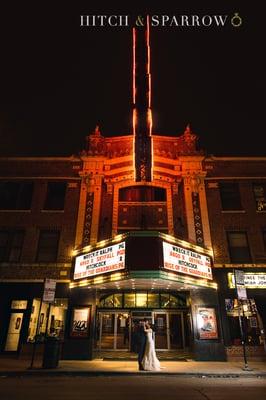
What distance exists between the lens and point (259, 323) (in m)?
16.3

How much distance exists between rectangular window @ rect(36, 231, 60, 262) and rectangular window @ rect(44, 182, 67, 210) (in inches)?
70.8

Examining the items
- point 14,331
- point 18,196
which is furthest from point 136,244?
point 18,196

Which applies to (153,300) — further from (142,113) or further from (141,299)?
(142,113)

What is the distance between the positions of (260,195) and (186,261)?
28.0 ft

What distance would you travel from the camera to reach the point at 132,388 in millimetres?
8648

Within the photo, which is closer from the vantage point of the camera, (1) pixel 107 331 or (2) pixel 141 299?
(1) pixel 107 331

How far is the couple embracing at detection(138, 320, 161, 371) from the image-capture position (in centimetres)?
1162

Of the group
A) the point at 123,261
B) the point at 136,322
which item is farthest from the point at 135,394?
the point at 136,322

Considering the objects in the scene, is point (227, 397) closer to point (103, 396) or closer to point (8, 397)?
point (103, 396)

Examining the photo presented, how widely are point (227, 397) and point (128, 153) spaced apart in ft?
49.6

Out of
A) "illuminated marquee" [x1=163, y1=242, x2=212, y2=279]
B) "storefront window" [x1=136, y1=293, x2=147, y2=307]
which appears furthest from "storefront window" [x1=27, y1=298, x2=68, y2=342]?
"illuminated marquee" [x1=163, y1=242, x2=212, y2=279]

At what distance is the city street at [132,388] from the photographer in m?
7.60

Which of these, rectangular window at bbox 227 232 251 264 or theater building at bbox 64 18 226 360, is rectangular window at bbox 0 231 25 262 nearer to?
theater building at bbox 64 18 226 360

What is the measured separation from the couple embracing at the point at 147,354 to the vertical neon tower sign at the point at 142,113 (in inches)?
371
